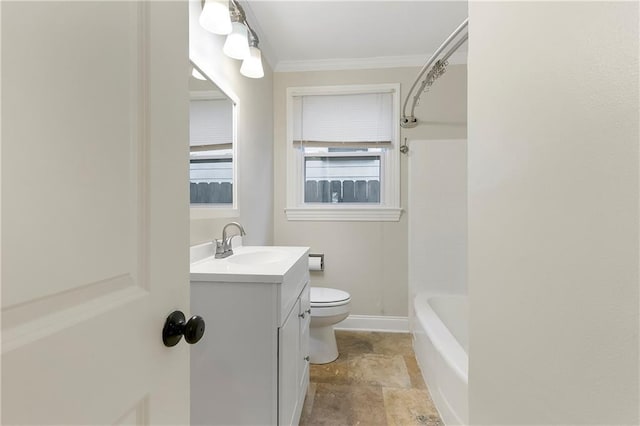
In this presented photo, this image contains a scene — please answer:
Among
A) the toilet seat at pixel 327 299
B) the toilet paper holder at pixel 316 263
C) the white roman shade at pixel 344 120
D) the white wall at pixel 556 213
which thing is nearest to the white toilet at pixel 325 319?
the toilet seat at pixel 327 299

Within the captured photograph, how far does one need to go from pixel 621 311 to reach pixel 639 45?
0.36 metres

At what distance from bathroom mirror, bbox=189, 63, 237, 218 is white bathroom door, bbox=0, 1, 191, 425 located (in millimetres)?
956

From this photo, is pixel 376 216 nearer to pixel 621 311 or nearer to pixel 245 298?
pixel 245 298

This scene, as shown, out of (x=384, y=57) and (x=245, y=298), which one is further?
(x=384, y=57)

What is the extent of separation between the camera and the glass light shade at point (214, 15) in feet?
4.27

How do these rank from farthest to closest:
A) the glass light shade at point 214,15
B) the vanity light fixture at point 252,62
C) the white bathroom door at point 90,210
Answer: the vanity light fixture at point 252,62 < the glass light shade at point 214,15 < the white bathroom door at point 90,210

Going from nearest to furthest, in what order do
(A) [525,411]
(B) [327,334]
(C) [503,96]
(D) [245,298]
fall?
(A) [525,411] → (C) [503,96] → (D) [245,298] → (B) [327,334]

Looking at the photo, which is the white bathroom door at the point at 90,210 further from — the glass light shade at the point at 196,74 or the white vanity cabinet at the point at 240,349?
the glass light shade at the point at 196,74

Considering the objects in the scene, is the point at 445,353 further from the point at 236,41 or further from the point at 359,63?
the point at 359,63

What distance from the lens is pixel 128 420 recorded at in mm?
417

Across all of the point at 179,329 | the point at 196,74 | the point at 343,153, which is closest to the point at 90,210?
the point at 179,329

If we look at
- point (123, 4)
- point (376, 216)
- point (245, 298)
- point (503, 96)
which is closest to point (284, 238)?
point (376, 216)

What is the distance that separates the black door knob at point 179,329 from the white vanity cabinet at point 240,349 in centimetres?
51

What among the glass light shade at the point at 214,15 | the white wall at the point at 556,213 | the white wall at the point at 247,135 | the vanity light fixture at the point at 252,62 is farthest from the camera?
the vanity light fixture at the point at 252,62
